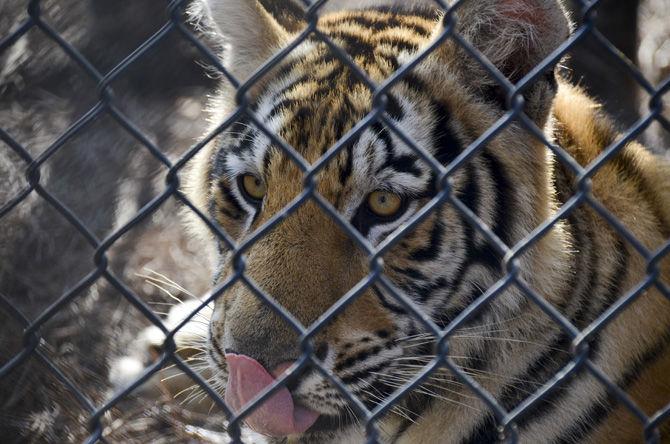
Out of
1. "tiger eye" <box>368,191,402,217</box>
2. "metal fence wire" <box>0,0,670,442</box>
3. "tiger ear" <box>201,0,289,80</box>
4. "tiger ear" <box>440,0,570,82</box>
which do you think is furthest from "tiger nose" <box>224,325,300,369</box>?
"tiger ear" <box>201,0,289,80</box>

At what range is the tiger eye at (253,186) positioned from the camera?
8.77 feet

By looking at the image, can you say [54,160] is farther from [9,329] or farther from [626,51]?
[626,51]

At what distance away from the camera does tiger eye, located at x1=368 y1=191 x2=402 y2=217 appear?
98.7 inches

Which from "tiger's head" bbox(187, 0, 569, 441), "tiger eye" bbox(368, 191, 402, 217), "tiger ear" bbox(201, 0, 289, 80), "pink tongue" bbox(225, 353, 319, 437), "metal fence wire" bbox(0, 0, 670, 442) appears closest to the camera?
"metal fence wire" bbox(0, 0, 670, 442)

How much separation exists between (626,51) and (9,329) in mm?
4106

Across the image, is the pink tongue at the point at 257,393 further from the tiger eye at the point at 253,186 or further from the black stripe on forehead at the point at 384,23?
the black stripe on forehead at the point at 384,23

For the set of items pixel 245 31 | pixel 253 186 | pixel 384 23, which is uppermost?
pixel 245 31

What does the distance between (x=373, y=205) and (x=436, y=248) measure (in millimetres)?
246

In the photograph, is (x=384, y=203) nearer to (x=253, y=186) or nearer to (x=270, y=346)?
(x=253, y=186)

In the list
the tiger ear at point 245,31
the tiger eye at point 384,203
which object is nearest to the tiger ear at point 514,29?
the tiger eye at point 384,203

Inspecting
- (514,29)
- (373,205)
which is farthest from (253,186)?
(514,29)

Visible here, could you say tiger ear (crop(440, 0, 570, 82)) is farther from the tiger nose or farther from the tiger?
the tiger nose

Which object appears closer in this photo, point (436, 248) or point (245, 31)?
point (436, 248)

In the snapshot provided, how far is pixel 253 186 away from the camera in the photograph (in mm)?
2703
